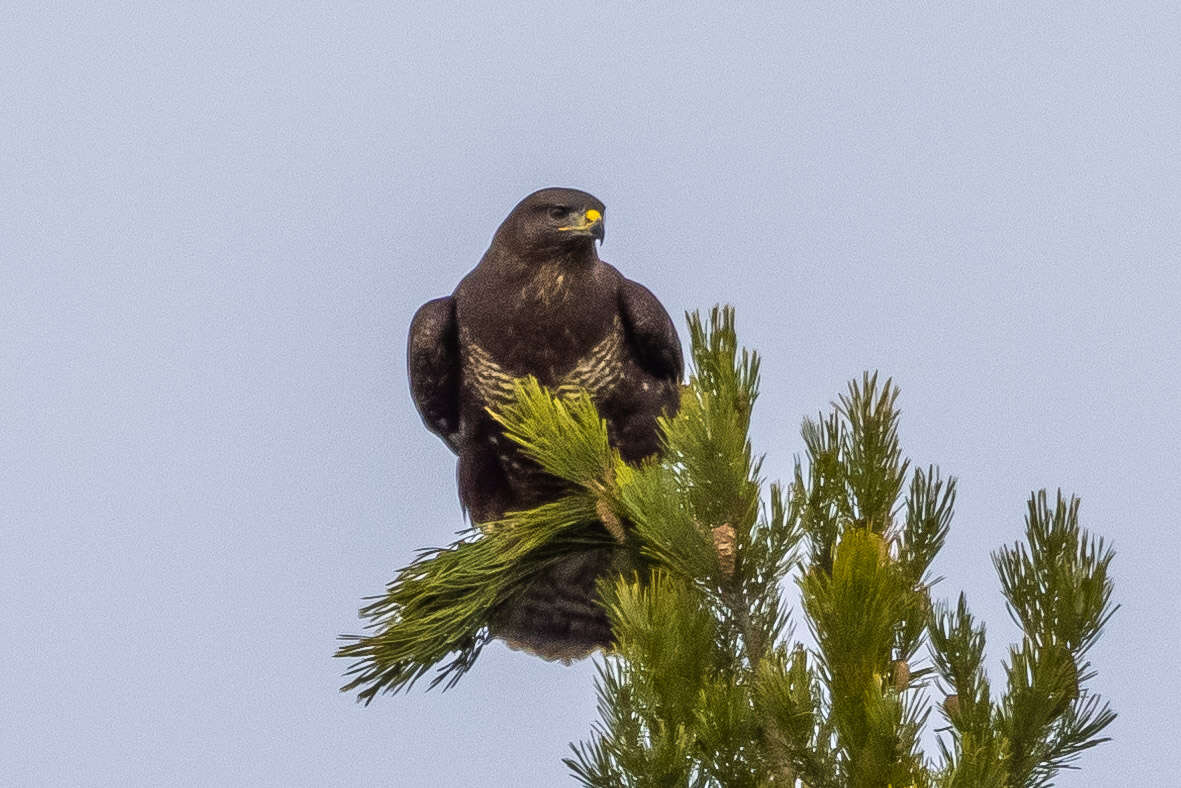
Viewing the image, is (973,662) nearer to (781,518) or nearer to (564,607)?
(781,518)

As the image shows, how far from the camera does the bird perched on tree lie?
6.25 metres

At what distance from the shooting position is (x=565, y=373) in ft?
20.7

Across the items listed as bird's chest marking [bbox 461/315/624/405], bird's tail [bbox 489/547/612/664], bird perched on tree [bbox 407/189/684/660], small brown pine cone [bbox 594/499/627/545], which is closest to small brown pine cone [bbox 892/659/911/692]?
small brown pine cone [bbox 594/499/627/545]

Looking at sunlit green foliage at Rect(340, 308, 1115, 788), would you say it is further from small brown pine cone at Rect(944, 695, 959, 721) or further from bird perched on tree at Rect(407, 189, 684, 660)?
bird perched on tree at Rect(407, 189, 684, 660)

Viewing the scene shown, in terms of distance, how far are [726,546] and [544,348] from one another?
324 cm

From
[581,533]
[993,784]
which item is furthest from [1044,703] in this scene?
[581,533]

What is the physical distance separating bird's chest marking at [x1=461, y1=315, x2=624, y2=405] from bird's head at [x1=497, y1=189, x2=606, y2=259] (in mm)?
449

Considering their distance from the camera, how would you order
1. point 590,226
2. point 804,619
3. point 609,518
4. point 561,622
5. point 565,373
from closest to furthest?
1. point 804,619
2. point 609,518
3. point 561,622
4. point 590,226
5. point 565,373

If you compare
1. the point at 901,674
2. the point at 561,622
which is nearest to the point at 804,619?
the point at 901,674

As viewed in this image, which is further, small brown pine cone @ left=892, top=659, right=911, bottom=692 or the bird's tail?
the bird's tail

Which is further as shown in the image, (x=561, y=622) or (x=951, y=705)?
(x=561, y=622)

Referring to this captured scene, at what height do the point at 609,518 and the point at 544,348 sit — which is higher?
the point at 544,348

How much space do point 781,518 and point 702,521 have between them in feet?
0.57

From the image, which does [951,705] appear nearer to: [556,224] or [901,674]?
[901,674]
